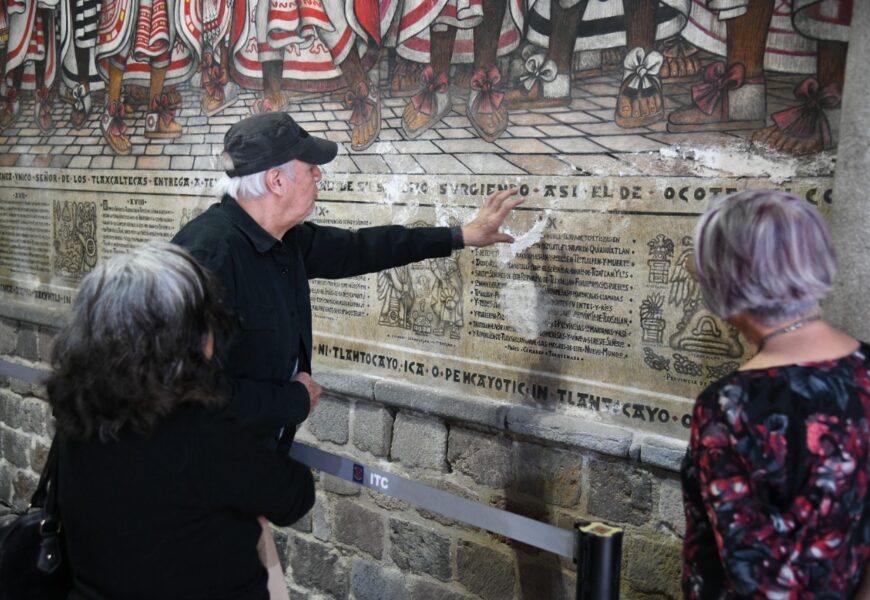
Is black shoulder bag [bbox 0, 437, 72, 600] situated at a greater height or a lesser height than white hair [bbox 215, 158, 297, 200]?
lesser

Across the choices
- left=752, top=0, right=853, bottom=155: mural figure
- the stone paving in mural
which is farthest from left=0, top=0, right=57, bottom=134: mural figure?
left=752, top=0, right=853, bottom=155: mural figure

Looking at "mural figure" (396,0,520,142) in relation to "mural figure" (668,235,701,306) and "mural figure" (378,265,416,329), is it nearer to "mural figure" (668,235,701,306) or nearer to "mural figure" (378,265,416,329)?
"mural figure" (378,265,416,329)

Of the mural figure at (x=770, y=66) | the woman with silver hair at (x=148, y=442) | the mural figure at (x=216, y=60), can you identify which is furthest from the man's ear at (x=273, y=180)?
the mural figure at (x=216, y=60)

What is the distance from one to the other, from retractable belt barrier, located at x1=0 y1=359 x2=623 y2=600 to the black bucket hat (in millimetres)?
873

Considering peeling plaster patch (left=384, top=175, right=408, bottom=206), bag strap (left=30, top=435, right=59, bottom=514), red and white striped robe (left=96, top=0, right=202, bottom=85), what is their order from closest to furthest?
bag strap (left=30, top=435, right=59, bottom=514) → peeling plaster patch (left=384, top=175, right=408, bottom=206) → red and white striped robe (left=96, top=0, right=202, bottom=85)

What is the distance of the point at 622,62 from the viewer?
2.81m

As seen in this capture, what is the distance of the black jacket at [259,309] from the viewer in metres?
2.39

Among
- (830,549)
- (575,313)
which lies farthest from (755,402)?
(575,313)

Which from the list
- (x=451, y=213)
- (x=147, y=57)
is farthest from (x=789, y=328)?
(x=147, y=57)

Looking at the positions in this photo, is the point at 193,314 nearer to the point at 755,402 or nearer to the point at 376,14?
the point at 755,402

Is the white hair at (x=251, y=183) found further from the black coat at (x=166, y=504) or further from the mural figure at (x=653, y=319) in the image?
the mural figure at (x=653, y=319)

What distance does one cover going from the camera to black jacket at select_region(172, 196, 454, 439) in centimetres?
239

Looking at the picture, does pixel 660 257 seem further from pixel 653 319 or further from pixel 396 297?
pixel 396 297

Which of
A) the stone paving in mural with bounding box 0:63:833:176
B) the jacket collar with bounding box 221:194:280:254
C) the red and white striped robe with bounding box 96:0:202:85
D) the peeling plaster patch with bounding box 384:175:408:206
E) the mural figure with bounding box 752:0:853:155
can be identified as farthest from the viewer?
the red and white striped robe with bounding box 96:0:202:85
